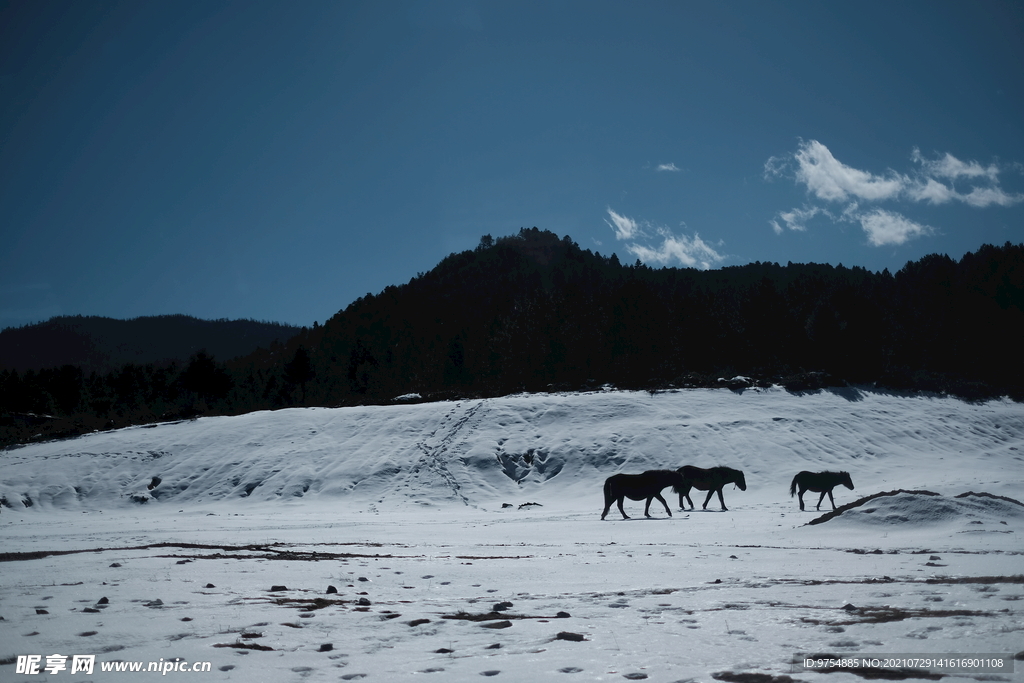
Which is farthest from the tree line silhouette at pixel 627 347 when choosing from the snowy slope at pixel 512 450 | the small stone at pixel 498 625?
the small stone at pixel 498 625

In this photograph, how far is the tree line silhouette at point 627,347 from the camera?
59219 millimetres

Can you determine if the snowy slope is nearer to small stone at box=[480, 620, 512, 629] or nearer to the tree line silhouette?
the tree line silhouette

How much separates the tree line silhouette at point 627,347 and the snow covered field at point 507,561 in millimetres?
14296

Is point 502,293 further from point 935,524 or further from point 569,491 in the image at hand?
point 935,524

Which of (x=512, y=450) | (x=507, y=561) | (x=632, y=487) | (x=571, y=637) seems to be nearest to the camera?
(x=571, y=637)

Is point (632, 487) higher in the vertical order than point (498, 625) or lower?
lower

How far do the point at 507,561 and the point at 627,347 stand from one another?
257 feet

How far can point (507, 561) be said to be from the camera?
1223 centimetres

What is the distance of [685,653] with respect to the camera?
568 centimetres

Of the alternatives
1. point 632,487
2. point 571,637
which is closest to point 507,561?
point 571,637

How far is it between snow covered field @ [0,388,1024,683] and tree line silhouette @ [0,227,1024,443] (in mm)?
14296

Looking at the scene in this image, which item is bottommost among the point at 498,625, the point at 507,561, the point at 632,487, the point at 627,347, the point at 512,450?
the point at 507,561

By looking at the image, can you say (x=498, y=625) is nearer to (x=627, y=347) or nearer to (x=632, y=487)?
(x=632, y=487)

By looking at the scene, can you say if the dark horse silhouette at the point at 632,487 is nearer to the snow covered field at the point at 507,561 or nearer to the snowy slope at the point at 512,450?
the snow covered field at the point at 507,561
